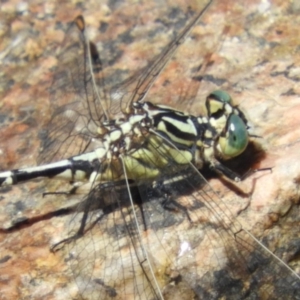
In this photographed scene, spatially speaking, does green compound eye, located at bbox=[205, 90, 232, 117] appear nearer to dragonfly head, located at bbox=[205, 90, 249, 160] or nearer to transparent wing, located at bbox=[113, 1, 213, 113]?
dragonfly head, located at bbox=[205, 90, 249, 160]

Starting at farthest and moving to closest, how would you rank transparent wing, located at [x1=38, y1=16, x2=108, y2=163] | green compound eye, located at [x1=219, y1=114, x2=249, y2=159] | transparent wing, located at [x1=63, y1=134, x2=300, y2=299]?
transparent wing, located at [x1=38, y1=16, x2=108, y2=163], green compound eye, located at [x1=219, y1=114, x2=249, y2=159], transparent wing, located at [x1=63, y1=134, x2=300, y2=299]

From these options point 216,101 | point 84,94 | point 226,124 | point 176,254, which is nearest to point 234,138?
point 226,124

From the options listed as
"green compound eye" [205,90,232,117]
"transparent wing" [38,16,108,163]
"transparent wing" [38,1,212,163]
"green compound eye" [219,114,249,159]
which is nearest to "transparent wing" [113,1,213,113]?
"transparent wing" [38,1,212,163]

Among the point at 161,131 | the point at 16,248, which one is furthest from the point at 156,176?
the point at 16,248

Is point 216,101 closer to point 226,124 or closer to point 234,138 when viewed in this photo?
point 226,124

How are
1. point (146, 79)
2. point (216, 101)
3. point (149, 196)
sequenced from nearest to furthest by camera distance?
point (149, 196)
point (216, 101)
point (146, 79)

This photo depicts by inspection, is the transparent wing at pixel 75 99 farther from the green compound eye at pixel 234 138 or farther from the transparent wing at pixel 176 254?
the green compound eye at pixel 234 138
